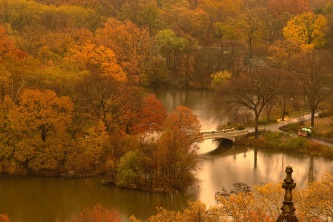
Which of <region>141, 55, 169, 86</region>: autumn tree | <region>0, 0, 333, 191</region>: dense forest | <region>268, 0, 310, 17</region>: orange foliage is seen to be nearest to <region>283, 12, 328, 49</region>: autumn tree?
<region>0, 0, 333, 191</region>: dense forest

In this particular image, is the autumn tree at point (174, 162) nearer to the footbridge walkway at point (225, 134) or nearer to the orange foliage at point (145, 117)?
the orange foliage at point (145, 117)

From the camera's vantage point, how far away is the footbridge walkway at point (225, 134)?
1495 inches

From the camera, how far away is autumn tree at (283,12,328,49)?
60388 mm

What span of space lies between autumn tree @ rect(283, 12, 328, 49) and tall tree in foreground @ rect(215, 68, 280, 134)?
65.3 feet

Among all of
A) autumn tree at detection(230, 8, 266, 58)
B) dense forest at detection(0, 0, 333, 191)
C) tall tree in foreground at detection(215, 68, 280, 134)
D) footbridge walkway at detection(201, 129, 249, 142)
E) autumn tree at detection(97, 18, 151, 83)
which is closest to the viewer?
dense forest at detection(0, 0, 333, 191)

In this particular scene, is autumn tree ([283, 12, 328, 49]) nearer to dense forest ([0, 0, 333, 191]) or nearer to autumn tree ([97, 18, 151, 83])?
dense forest ([0, 0, 333, 191])

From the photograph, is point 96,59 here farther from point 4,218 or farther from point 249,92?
point 4,218

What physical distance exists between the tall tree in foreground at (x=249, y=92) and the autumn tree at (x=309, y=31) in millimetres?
19910

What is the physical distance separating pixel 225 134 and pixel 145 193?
10.0 meters

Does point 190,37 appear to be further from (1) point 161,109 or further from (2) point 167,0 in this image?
(1) point 161,109

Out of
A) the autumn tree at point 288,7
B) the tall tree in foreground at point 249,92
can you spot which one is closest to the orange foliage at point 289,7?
the autumn tree at point 288,7

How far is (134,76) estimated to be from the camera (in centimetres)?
5038

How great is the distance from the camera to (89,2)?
69.1 meters

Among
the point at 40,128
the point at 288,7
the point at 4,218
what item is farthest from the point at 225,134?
the point at 288,7
